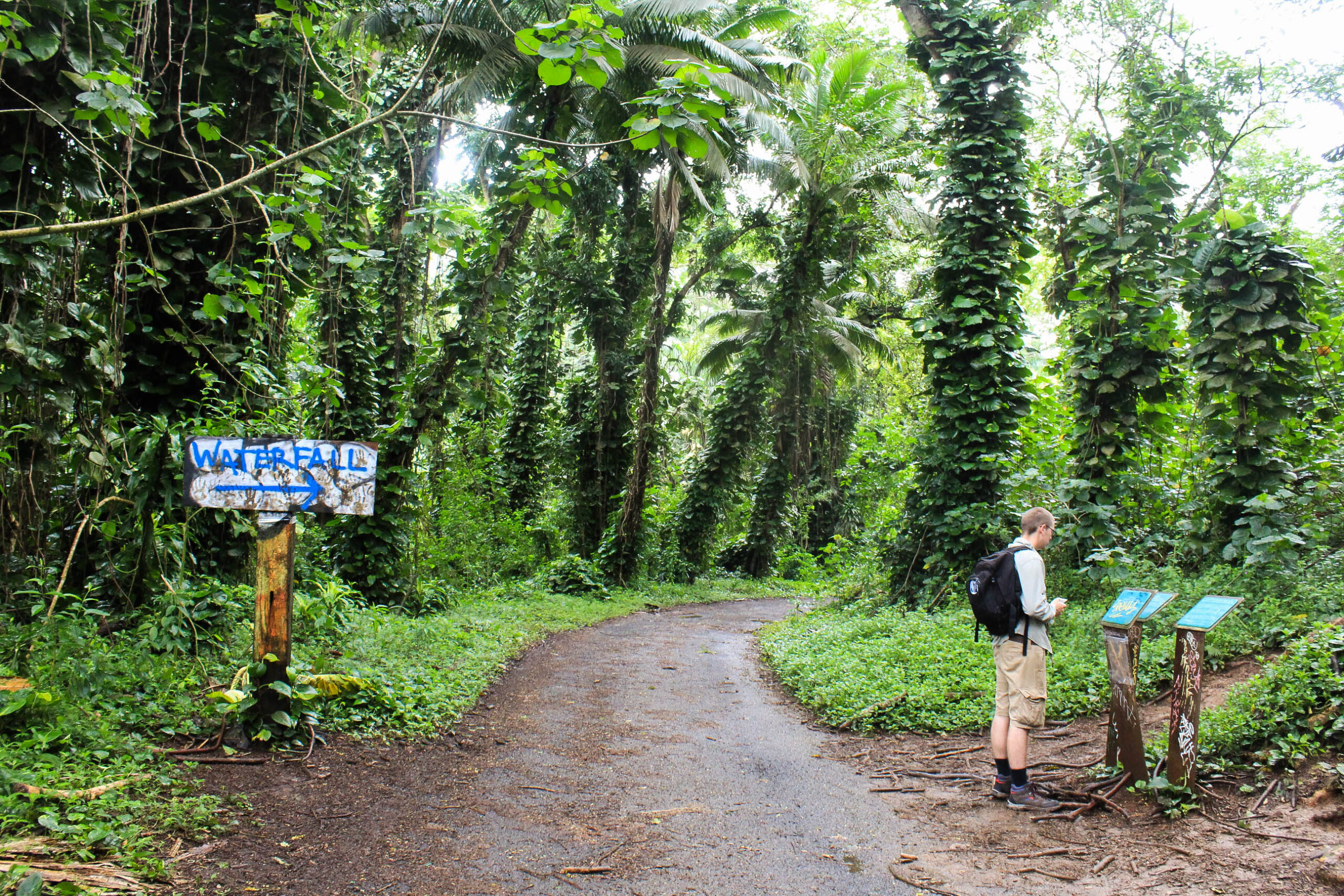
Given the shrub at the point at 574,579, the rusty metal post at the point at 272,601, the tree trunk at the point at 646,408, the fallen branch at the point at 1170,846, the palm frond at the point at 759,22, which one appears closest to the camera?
the fallen branch at the point at 1170,846

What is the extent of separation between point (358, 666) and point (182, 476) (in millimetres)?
2149

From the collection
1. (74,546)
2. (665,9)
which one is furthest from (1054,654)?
(665,9)

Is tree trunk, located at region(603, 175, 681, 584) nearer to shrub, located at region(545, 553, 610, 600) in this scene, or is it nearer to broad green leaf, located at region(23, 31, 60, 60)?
shrub, located at region(545, 553, 610, 600)

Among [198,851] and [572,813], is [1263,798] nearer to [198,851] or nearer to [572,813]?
[572,813]

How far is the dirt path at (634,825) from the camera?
351 centimetres

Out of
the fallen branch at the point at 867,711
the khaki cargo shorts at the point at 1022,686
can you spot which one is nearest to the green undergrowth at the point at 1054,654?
the fallen branch at the point at 867,711

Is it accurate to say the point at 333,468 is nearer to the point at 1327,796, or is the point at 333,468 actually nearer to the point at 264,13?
the point at 264,13

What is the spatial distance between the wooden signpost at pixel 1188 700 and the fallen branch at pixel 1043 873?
3.66 feet

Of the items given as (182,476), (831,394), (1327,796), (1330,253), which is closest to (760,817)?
(1327,796)

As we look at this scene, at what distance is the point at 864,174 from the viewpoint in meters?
15.7

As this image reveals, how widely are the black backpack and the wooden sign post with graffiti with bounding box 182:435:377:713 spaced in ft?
12.9

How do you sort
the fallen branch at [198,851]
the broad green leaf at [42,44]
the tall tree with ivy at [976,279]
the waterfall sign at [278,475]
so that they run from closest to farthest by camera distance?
the fallen branch at [198,851] < the broad green leaf at [42,44] < the waterfall sign at [278,475] < the tall tree with ivy at [976,279]

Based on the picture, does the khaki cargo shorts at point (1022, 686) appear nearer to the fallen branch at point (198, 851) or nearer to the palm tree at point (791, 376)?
the fallen branch at point (198, 851)

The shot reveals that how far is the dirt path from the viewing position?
351 cm
